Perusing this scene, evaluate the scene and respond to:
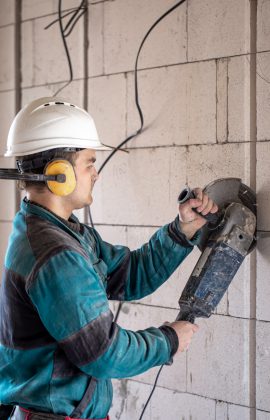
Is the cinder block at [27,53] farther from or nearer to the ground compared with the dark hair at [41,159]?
farther from the ground

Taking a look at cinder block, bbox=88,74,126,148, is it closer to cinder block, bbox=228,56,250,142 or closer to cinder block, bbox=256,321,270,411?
cinder block, bbox=228,56,250,142

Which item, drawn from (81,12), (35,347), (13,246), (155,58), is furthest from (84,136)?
(81,12)

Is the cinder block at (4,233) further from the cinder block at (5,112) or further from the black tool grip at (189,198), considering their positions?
the black tool grip at (189,198)

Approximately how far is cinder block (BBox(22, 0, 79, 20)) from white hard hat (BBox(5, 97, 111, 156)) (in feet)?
3.81

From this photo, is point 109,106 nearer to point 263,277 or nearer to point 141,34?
point 141,34

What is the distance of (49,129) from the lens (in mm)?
1682

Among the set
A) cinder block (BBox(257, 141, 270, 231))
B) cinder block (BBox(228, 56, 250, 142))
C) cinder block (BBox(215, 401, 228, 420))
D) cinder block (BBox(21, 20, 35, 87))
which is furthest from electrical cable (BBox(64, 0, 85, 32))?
cinder block (BBox(215, 401, 228, 420))

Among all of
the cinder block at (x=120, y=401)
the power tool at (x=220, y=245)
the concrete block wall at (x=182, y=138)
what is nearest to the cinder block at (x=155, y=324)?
the concrete block wall at (x=182, y=138)

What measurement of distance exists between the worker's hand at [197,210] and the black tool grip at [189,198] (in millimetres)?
12

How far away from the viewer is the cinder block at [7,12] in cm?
293

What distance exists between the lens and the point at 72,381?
1.54 meters

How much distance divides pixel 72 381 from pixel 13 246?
0.42 meters

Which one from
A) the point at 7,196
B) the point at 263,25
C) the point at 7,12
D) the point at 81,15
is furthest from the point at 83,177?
the point at 7,12

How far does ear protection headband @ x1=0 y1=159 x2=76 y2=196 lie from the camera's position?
5.22 feet
